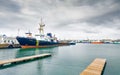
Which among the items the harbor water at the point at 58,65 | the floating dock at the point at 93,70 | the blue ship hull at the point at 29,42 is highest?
the blue ship hull at the point at 29,42

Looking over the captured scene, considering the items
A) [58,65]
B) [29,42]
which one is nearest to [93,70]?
[58,65]

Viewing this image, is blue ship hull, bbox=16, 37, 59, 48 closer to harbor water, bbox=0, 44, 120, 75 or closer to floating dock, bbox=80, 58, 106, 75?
harbor water, bbox=0, 44, 120, 75

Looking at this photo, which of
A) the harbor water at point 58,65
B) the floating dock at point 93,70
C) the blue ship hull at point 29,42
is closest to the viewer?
the floating dock at point 93,70

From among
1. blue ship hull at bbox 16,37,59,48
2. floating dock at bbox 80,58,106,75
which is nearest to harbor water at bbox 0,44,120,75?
floating dock at bbox 80,58,106,75

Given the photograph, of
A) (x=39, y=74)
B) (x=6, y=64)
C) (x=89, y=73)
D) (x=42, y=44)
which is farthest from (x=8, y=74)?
(x=42, y=44)

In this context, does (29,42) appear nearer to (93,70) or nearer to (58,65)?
(58,65)

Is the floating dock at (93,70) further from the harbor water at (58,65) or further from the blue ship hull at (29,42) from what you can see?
the blue ship hull at (29,42)

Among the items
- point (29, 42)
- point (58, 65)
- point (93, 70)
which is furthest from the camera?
point (29, 42)

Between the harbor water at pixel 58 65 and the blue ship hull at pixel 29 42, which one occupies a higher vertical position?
the blue ship hull at pixel 29 42

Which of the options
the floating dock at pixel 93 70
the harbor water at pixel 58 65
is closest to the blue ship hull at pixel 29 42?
the harbor water at pixel 58 65

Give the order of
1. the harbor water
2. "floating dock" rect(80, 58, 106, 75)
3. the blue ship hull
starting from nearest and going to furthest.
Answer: "floating dock" rect(80, 58, 106, 75)
the harbor water
the blue ship hull

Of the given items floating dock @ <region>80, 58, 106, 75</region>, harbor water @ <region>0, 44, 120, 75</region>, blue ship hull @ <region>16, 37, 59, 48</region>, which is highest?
blue ship hull @ <region>16, 37, 59, 48</region>

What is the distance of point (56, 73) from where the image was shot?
747 inches

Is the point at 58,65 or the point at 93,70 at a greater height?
the point at 93,70
